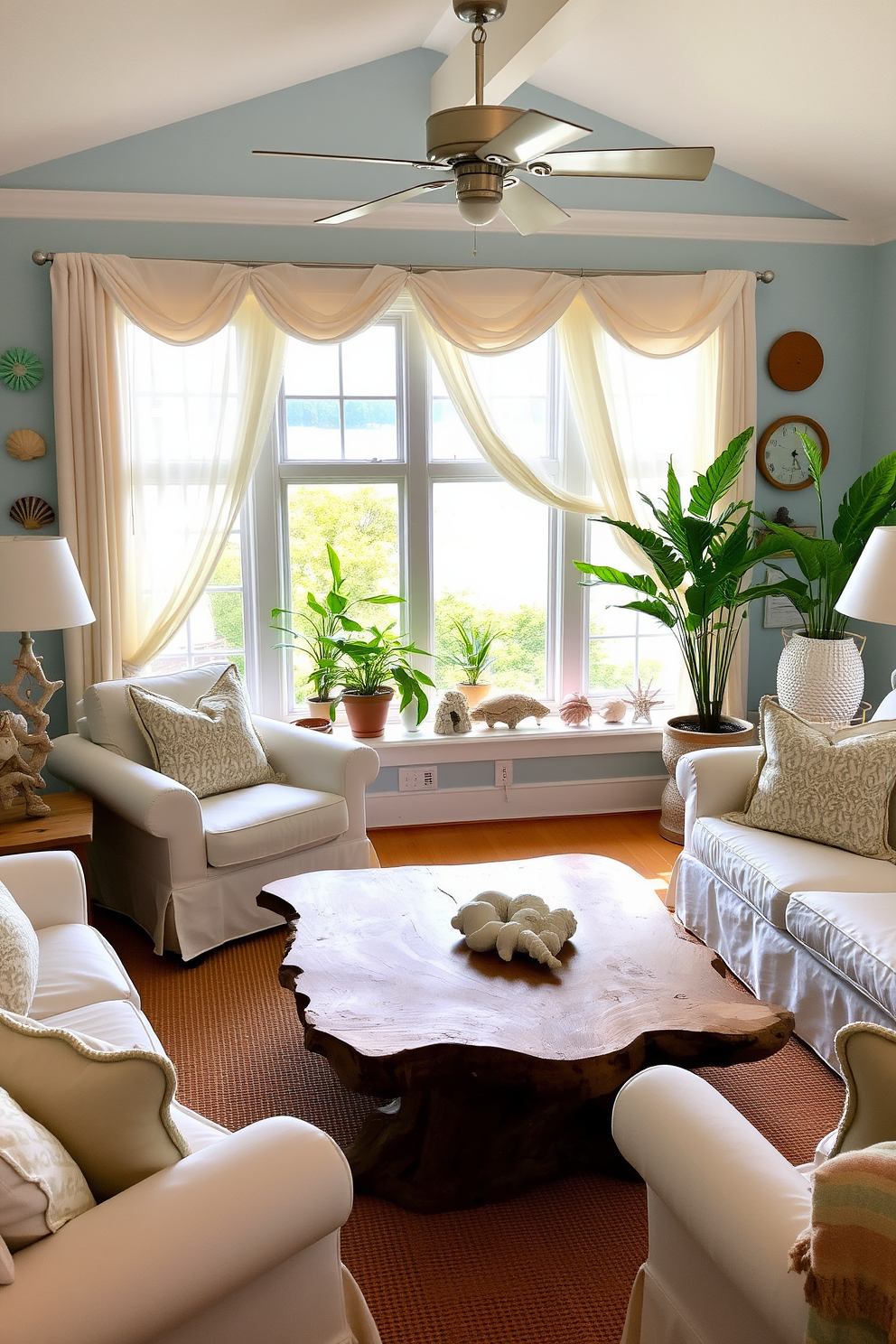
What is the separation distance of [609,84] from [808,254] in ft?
4.02

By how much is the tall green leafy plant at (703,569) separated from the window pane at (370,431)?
3.39ft

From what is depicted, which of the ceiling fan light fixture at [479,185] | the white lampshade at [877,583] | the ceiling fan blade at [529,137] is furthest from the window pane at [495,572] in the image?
the ceiling fan blade at [529,137]

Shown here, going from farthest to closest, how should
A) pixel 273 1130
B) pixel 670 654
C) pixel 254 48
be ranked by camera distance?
1. pixel 670 654
2. pixel 254 48
3. pixel 273 1130

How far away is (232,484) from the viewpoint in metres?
4.19

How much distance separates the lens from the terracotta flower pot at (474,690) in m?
4.67

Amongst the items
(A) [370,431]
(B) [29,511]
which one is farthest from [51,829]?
(A) [370,431]

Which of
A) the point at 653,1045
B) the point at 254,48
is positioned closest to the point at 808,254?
the point at 254,48

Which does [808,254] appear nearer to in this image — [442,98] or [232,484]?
[442,98]

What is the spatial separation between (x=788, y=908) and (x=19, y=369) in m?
3.37

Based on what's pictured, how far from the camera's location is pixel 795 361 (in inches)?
181

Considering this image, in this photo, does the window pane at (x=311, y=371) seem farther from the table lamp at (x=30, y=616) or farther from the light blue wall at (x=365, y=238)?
the table lamp at (x=30, y=616)

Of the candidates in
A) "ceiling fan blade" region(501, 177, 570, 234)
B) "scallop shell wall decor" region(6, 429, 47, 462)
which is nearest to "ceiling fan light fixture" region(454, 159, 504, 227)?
"ceiling fan blade" region(501, 177, 570, 234)

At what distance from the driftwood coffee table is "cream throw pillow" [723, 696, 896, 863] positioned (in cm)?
67

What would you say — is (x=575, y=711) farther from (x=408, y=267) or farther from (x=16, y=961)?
(x=16, y=961)
